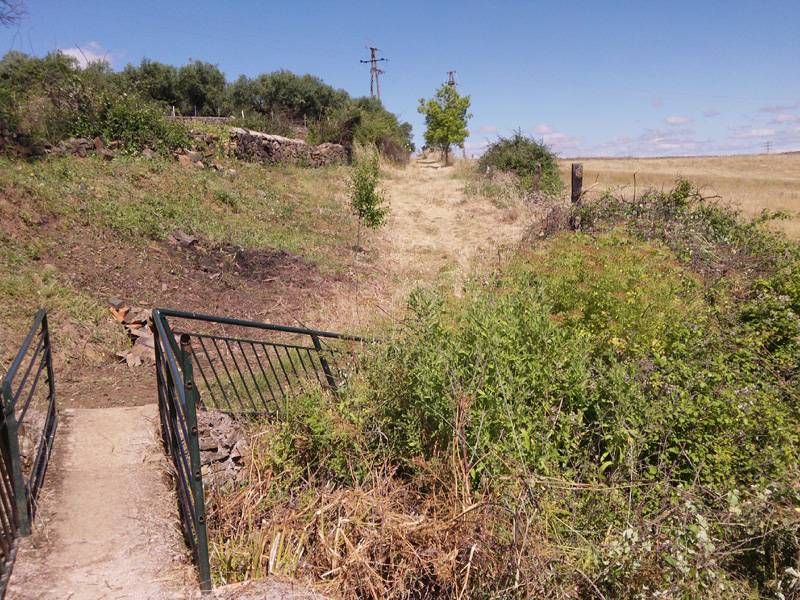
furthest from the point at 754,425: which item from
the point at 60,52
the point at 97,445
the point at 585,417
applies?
the point at 60,52

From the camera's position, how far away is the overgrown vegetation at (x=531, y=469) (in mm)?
2893

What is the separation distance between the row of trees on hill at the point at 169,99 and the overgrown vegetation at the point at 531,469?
12100 millimetres

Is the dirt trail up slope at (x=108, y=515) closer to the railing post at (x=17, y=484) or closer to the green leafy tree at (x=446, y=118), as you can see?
the railing post at (x=17, y=484)

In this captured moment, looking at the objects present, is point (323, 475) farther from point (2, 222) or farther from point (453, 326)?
point (2, 222)

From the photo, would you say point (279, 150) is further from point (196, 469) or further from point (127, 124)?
point (196, 469)

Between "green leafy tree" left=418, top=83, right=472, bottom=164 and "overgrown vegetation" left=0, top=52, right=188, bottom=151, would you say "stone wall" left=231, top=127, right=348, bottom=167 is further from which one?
"green leafy tree" left=418, top=83, right=472, bottom=164

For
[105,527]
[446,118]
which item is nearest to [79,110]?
[105,527]

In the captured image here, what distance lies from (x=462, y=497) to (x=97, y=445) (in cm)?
282

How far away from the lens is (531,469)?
3.43m

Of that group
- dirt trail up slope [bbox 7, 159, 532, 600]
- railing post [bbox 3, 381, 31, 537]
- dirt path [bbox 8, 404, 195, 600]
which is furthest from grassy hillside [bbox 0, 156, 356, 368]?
railing post [bbox 3, 381, 31, 537]

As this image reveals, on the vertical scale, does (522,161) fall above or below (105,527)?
above

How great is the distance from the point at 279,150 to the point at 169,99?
19.1 m

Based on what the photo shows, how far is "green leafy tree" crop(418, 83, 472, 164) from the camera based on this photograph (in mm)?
42656

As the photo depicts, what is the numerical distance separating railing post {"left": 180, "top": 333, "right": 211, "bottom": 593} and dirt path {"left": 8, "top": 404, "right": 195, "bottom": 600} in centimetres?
14
